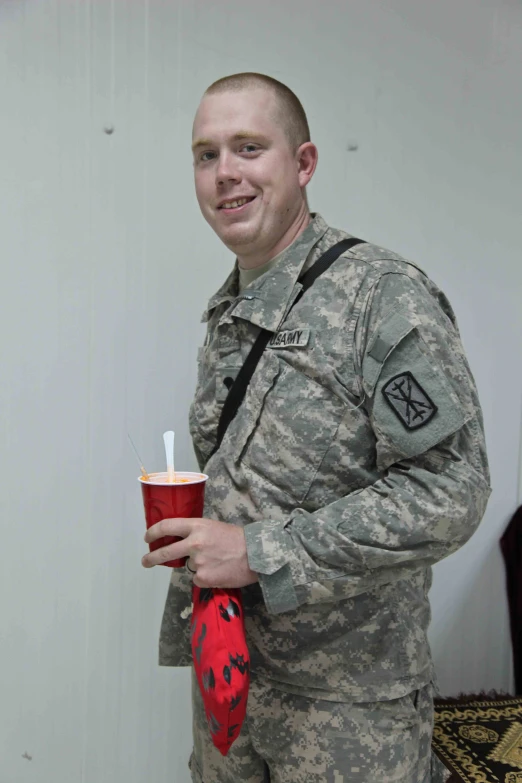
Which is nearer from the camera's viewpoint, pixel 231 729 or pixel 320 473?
pixel 231 729

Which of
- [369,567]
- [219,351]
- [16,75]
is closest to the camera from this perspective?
[369,567]

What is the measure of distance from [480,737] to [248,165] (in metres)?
1.52

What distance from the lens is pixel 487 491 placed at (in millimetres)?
1034

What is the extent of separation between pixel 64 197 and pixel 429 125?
1.05 m

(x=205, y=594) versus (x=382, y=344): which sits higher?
(x=382, y=344)

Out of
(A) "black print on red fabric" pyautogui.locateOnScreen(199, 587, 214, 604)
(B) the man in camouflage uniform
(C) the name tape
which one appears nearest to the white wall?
(B) the man in camouflage uniform

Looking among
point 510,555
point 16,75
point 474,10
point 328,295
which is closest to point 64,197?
point 16,75

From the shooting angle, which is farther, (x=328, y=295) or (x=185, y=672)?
(x=185, y=672)

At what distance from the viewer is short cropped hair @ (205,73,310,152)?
1194 mm

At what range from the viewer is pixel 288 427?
1.10 m

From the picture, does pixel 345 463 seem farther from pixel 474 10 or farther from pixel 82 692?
pixel 474 10

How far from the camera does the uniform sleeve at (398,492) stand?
3.19ft

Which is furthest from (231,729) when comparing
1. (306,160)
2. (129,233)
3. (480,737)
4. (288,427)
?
(129,233)

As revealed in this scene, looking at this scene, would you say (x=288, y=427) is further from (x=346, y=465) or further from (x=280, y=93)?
(x=280, y=93)
